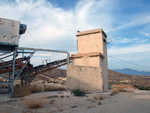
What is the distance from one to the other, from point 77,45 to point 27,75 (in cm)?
727

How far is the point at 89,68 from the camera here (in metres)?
13.2

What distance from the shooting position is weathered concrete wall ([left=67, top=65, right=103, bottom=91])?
12766 millimetres

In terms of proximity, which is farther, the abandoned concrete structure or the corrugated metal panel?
the abandoned concrete structure

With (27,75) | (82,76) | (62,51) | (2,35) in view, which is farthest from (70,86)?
(2,35)

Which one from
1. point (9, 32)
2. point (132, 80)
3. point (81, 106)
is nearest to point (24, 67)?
point (9, 32)

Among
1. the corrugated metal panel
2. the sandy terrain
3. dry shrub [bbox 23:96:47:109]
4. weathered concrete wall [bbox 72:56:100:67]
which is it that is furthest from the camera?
→ weathered concrete wall [bbox 72:56:100:67]

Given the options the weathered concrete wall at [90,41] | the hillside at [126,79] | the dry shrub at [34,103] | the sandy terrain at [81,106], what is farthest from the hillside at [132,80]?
the dry shrub at [34,103]

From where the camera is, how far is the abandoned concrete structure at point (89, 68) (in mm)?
12844

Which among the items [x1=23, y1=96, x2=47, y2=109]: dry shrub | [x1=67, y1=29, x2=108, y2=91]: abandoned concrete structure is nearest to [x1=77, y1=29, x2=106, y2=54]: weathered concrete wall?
[x1=67, y1=29, x2=108, y2=91]: abandoned concrete structure

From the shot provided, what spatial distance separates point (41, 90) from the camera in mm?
12703

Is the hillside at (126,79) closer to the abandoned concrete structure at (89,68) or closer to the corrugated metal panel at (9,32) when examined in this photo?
the abandoned concrete structure at (89,68)

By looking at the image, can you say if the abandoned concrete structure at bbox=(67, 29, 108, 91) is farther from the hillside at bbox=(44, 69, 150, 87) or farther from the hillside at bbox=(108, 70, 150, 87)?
the hillside at bbox=(108, 70, 150, 87)

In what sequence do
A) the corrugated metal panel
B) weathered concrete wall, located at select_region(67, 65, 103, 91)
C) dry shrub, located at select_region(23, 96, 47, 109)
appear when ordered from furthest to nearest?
weathered concrete wall, located at select_region(67, 65, 103, 91) → the corrugated metal panel → dry shrub, located at select_region(23, 96, 47, 109)

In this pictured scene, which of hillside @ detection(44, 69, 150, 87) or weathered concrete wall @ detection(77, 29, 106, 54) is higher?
weathered concrete wall @ detection(77, 29, 106, 54)
